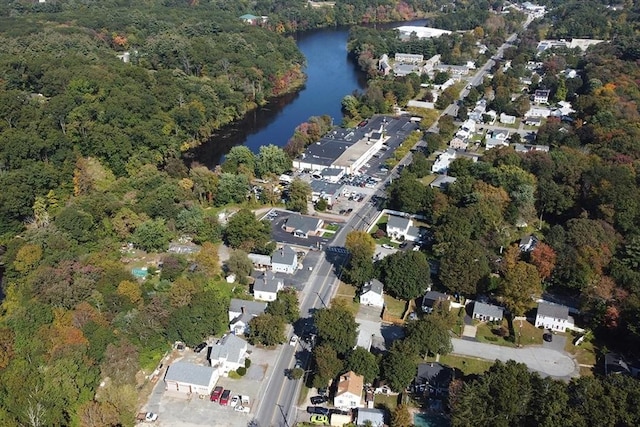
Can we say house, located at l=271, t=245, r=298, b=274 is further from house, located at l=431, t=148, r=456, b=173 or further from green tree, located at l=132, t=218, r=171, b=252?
house, located at l=431, t=148, r=456, b=173

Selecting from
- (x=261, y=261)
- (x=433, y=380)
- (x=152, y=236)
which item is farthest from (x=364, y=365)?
(x=152, y=236)

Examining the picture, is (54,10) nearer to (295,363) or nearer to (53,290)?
(53,290)

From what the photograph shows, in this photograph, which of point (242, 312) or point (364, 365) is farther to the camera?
point (242, 312)

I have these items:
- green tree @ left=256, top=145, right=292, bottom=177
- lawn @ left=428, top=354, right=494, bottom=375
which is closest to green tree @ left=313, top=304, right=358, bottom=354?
lawn @ left=428, top=354, right=494, bottom=375

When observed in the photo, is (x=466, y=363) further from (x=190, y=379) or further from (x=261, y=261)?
(x=261, y=261)

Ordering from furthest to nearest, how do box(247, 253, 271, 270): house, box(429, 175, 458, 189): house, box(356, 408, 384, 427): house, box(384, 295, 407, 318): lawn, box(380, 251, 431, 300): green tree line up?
box(429, 175, 458, 189): house, box(247, 253, 271, 270): house, box(380, 251, 431, 300): green tree, box(384, 295, 407, 318): lawn, box(356, 408, 384, 427): house

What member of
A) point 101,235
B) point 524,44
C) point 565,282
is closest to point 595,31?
point 524,44
